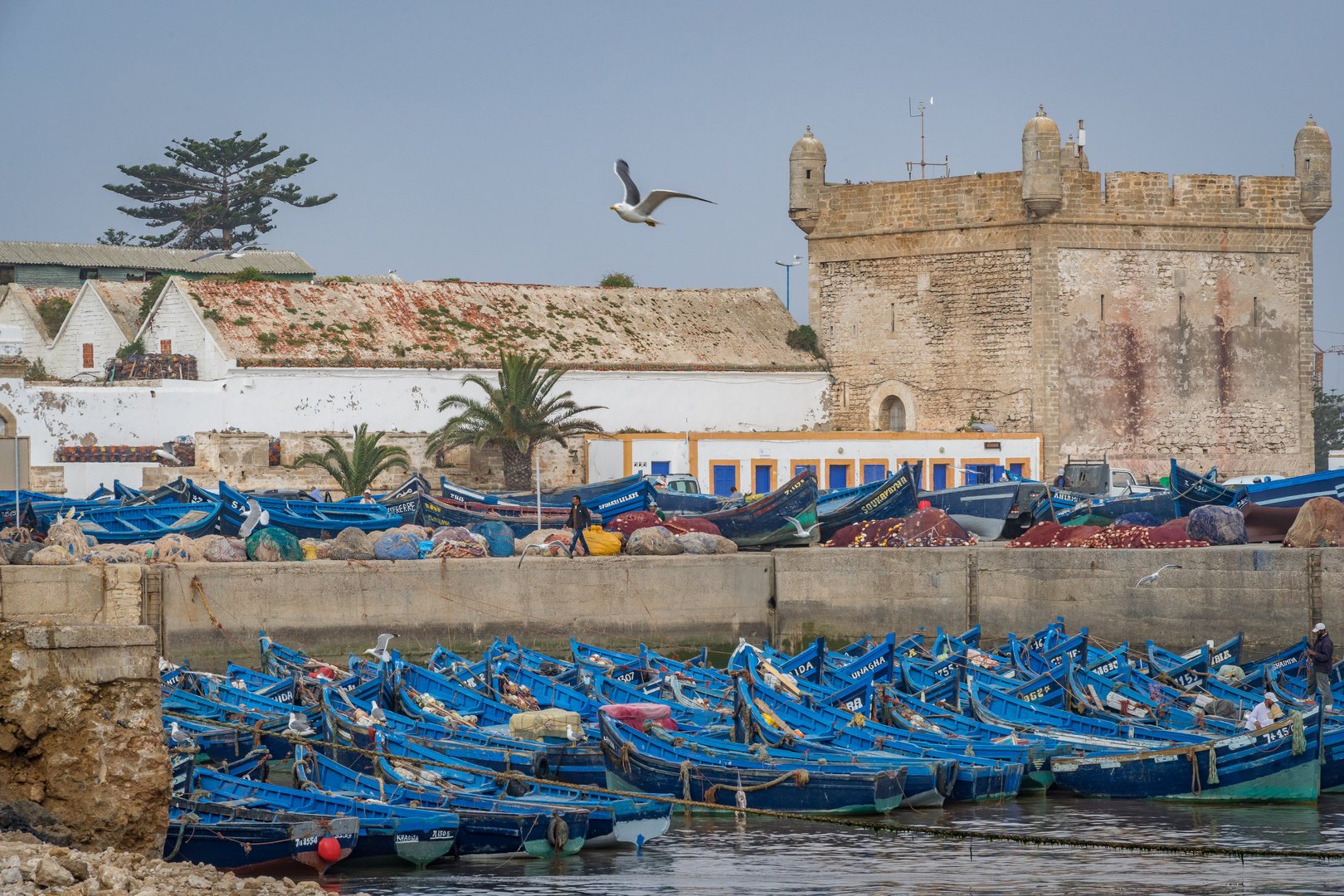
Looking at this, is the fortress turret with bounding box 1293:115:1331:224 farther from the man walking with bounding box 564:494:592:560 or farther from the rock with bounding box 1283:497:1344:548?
the man walking with bounding box 564:494:592:560

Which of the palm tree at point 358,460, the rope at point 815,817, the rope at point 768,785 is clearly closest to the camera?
the rope at point 815,817

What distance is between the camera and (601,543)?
92.8 feet

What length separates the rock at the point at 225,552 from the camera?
86.0 ft

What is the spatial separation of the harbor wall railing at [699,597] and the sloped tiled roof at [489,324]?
49.7 feet

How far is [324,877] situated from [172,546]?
12.6m

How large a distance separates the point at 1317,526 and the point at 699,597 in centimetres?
980

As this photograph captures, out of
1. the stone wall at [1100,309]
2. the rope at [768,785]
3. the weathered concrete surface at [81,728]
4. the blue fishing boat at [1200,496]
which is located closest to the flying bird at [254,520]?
the rope at [768,785]

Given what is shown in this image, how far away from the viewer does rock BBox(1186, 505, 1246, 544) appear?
27.1 meters

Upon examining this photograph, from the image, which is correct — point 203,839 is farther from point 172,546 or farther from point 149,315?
point 149,315

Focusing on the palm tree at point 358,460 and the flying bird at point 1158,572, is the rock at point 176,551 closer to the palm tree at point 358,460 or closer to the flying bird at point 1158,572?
the palm tree at point 358,460

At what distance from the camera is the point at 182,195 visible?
81.1 metres

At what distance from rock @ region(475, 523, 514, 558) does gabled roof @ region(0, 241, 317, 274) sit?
1305 inches

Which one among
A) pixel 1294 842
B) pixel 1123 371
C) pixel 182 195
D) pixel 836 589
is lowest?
pixel 1294 842

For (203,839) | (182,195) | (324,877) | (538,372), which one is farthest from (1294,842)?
(182,195)
